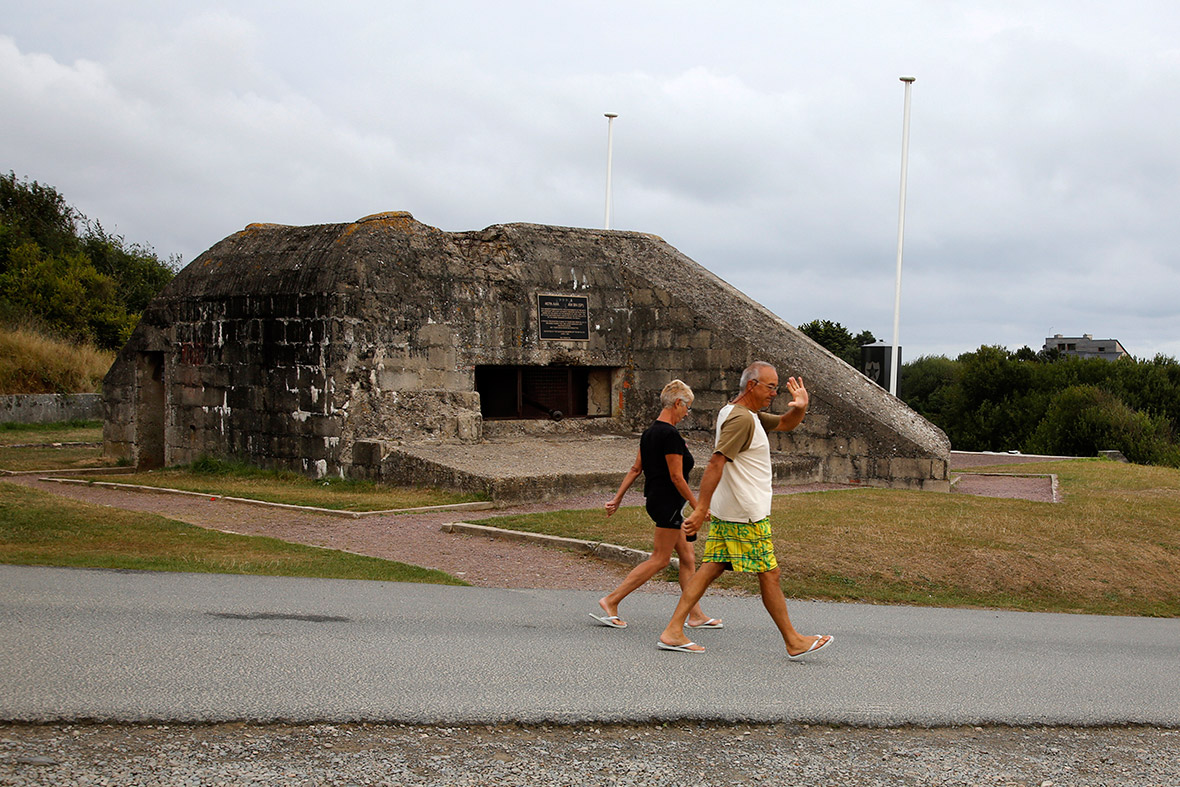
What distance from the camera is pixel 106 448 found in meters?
20.1

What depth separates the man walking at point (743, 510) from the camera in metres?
6.51

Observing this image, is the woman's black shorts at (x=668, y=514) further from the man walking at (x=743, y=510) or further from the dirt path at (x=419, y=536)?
the dirt path at (x=419, y=536)

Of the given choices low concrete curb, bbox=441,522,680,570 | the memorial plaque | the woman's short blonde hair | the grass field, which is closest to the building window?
the memorial plaque

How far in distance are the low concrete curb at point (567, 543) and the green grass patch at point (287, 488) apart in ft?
5.86

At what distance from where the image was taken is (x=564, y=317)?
18.0 metres

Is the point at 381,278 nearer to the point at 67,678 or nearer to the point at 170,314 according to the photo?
the point at 170,314

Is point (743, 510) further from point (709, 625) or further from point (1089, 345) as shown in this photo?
point (1089, 345)

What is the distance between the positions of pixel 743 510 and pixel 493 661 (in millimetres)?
1731

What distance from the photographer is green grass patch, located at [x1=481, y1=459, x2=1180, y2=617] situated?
9469mm

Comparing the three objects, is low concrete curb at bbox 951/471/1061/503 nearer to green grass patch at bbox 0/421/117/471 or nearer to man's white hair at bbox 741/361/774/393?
man's white hair at bbox 741/361/774/393

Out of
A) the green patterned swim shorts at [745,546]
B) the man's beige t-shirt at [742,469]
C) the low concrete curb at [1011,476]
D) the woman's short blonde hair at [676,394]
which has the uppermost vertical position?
the woman's short blonde hair at [676,394]

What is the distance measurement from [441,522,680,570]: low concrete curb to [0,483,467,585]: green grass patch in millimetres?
1659

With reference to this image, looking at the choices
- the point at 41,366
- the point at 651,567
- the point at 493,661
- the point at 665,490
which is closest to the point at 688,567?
the point at 651,567

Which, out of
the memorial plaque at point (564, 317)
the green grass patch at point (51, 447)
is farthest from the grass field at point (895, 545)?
the green grass patch at point (51, 447)
